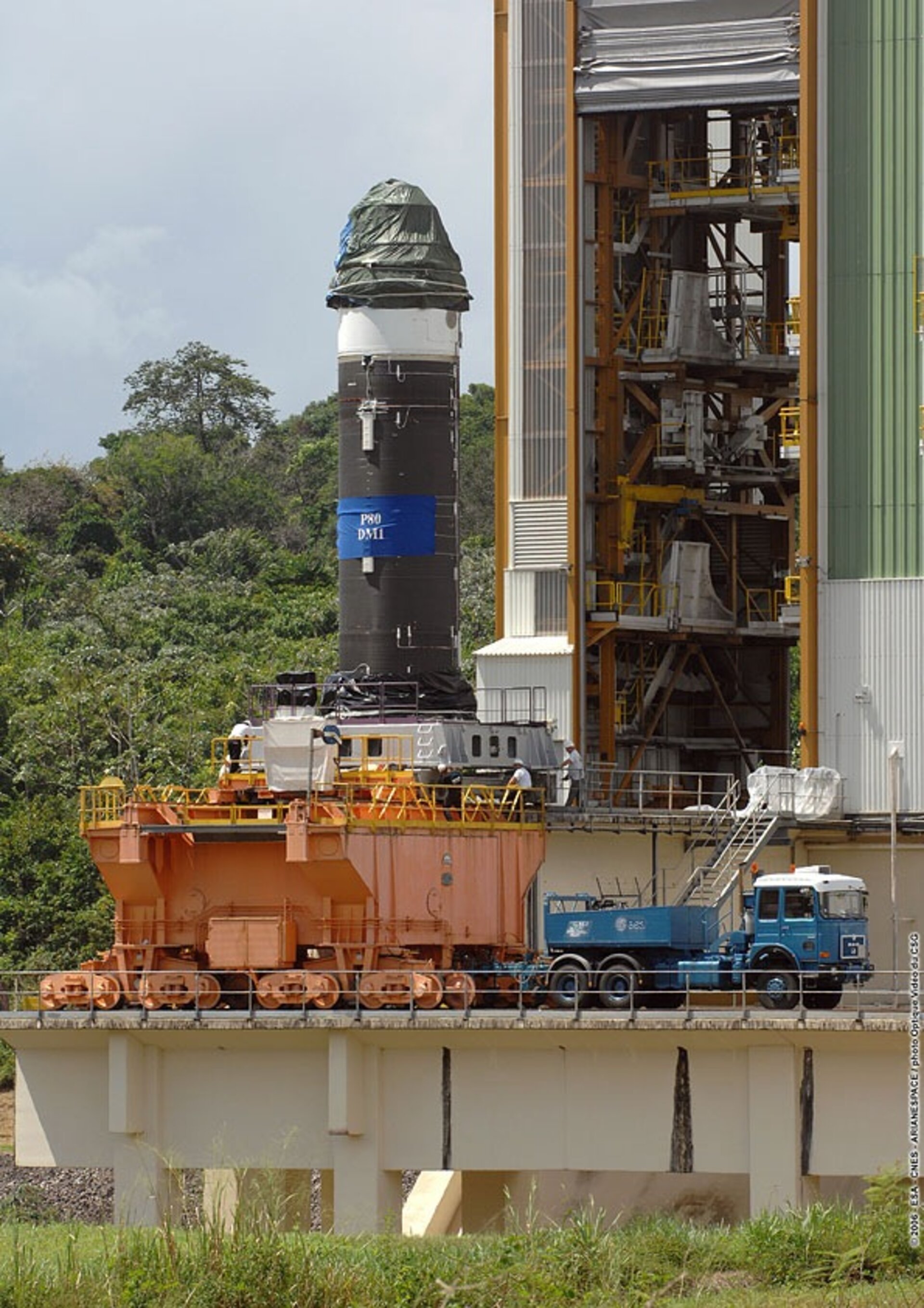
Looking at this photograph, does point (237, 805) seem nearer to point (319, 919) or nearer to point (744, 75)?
point (319, 919)

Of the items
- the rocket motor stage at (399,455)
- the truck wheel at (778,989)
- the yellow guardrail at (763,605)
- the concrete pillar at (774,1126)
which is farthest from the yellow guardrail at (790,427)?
the concrete pillar at (774,1126)

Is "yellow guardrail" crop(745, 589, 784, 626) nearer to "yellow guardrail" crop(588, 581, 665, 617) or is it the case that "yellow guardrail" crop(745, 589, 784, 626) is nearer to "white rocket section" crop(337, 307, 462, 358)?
"yellow guardrail" crop(588, 581, 665, 617)

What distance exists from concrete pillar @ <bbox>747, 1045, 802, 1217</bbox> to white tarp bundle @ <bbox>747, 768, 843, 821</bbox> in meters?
14.6

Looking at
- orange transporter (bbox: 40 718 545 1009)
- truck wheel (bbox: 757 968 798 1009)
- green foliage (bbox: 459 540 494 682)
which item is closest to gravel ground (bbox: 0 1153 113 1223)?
orange transporter (bbox: 40 718 545 1009)

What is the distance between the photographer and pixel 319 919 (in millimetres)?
55375

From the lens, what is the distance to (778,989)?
2090 inches

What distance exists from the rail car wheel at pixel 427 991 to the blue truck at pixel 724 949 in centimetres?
213

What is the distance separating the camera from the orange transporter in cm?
5450

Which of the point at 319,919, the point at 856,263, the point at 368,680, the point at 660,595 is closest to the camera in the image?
the point at 319,919

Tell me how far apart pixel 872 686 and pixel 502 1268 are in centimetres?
2568

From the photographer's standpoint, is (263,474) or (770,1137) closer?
(770,1137)

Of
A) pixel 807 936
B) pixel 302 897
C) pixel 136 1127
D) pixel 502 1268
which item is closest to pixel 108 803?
pixel 302 897

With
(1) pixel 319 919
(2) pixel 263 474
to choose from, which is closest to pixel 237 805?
(1) pixel 319 919

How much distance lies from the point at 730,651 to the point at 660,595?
3806mm
